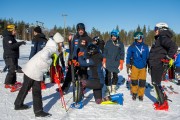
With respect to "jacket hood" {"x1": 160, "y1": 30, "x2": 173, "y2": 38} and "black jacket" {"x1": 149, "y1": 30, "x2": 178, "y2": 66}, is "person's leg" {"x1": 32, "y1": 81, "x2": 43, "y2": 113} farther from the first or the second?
"jacket hood" {"x1": 160, "y1": 30, "x2": 173, "y2": 38}

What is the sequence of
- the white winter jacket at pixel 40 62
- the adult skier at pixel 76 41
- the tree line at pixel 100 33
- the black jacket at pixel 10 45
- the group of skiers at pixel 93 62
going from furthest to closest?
the tree line at pixel 100 33 → the black jacket at pixel 10 45 → the adult skier at pixel 76 41 → the group of skiers at pixel 93 62 → the white winter jacket at pixel 40 62

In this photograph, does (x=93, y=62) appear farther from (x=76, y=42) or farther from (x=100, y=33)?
(x=100, y=33)

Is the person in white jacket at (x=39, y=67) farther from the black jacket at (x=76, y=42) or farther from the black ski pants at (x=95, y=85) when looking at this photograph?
the black jacket at (x=76, y=42)

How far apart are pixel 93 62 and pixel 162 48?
1934mm

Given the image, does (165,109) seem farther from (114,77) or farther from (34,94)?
(34,94)

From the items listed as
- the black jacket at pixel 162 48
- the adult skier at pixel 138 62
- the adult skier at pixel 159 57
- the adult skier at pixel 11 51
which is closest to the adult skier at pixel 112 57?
the adult skier at pixel 138 62

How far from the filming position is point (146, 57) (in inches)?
300

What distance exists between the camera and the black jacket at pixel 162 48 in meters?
6.57

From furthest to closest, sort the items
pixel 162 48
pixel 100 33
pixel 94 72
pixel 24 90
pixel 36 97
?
pixel 100 33 → pixel 94 72 → pixel 162 48 → pixel 24 90 → pixel 36 97

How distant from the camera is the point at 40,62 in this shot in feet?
19.1

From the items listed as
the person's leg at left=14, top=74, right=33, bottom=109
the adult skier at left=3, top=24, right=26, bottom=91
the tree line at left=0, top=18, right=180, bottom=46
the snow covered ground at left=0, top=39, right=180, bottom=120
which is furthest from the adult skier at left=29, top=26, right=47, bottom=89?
the tree line at left=0, top=18, right=180, bottom=46

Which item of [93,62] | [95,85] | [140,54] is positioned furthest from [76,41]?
[140,54]

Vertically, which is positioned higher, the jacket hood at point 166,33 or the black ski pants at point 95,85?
the jacket hood at point 166,33

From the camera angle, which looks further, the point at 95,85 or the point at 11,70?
the point at 11,70
